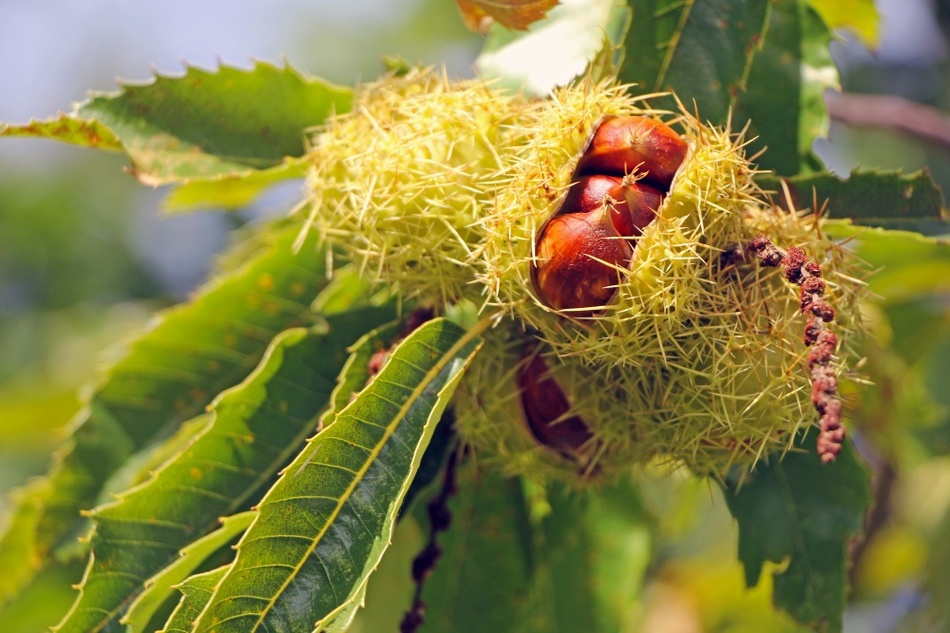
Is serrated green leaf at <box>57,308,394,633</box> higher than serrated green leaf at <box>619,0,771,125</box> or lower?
lower

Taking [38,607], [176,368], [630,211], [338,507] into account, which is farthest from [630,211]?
[38,607]

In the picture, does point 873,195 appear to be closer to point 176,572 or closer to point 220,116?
point 220,116

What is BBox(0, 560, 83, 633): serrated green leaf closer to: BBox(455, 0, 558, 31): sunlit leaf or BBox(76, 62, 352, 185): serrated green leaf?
BBox(76, 62, 352, 185): serrated green leaf

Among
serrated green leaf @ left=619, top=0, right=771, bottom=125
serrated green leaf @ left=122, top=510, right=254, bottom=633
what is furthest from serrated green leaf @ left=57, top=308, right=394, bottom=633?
serrated green leaf @ left=619, top=0, right=771, bottom=125

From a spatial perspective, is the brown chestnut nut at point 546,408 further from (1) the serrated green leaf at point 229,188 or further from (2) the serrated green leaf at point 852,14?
(2) the serrated green leaf at point 852,14

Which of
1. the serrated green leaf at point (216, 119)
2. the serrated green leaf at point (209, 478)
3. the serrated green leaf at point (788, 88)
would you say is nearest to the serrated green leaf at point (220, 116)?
the serrated green leaf at point (216, 119)

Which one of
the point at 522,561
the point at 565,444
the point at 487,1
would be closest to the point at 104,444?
the point at 522,561
